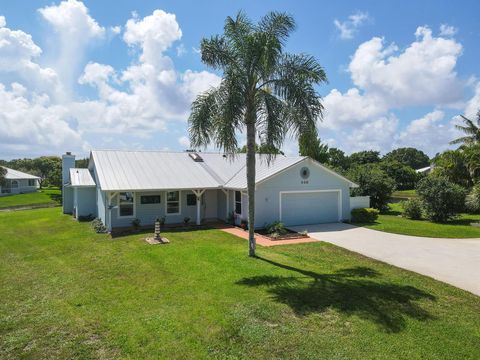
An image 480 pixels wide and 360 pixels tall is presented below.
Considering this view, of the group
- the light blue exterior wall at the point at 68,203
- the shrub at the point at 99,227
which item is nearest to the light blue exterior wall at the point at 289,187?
the shrub at the point at 99,227

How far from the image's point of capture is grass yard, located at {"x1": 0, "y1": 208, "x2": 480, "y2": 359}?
572cm

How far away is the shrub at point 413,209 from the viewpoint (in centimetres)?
2198

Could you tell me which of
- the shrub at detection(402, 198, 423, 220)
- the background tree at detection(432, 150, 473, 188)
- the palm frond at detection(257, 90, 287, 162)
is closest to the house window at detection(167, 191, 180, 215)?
the palm frond at detection(257, 90, 287, 162)

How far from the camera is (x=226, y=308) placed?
24.1 feet

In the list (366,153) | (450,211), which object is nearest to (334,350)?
(450,211)

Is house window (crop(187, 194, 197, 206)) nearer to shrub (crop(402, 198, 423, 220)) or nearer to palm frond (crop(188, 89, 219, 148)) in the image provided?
palm frond (crop(188, 89, 219, 148))

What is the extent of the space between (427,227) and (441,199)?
10.2ft

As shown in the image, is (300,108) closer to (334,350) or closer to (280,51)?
(280,51)

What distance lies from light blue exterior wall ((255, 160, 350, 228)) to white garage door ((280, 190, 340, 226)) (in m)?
0.32

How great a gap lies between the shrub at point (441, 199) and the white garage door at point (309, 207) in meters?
5.83

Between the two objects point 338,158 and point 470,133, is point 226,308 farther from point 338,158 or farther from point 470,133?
point 338,158

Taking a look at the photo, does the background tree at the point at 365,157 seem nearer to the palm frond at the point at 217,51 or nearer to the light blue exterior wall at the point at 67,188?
the light blue exterior wall at the point at 67,188

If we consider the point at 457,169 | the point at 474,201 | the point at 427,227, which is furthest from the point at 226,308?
the point at 457,169

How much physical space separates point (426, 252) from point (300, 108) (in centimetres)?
777
